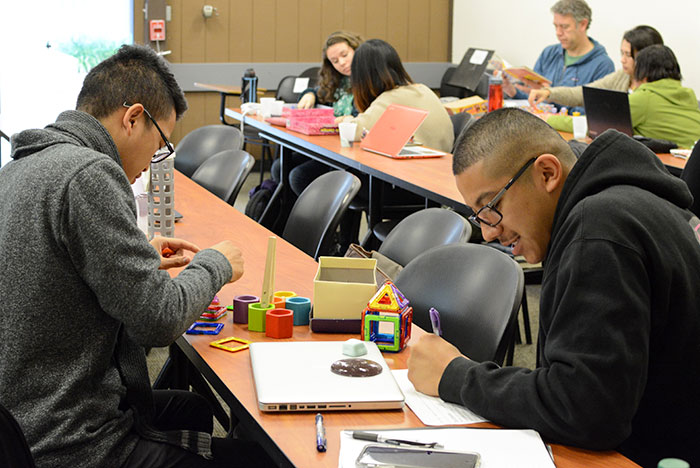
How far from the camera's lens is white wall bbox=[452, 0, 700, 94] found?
5.80 m

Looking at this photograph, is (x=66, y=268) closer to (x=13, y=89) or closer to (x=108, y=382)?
(x=108, y=382)

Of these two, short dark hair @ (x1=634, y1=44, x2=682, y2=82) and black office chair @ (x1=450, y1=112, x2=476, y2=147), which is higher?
short dark hair @ (x1=634, y1=44, x2=682, y2=82)

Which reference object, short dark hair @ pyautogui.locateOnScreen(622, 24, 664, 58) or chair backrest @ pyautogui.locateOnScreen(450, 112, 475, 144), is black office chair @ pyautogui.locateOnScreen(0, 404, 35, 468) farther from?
short dark hair @ pyautogui.locateOnScreen(622, 24, 664, 58)

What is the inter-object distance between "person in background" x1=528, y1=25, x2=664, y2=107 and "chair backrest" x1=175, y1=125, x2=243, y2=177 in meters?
2.13

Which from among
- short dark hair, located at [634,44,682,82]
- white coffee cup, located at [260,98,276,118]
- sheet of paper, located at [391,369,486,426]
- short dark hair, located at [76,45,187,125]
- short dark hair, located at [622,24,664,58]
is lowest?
sheet of paper, located at [391,369,486,426]

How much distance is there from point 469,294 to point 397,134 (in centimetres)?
239

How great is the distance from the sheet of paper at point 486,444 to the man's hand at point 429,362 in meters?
0.15

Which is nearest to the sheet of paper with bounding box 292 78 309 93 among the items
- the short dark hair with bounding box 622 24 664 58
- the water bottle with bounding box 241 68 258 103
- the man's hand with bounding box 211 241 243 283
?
the water bottle with bounding box 241 68 258 103

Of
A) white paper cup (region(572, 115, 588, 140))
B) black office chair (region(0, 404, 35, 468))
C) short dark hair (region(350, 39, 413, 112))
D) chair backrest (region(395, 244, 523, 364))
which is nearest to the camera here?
black office chair (region(0, 404, 35, 468))

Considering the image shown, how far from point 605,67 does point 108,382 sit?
5412mm

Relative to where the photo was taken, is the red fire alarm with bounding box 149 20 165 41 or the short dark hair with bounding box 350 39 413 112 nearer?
the short dark hair with bounding box 350 39 413 112

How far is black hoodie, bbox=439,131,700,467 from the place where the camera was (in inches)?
47.9

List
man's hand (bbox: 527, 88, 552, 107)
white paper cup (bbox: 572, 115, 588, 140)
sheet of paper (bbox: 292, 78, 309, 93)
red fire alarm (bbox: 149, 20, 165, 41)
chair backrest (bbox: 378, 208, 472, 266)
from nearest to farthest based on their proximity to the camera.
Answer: chair backrest (bbox: 378, 208, 472, 266)
white paper cup (bbox: 572, 115, 588, 140)
man's hand (bbox: 527, 88, 552, 107)
sheet of paper (bbox: 292, 78, 309, 93)
red fire alarm (bbox: 149, 20, 165, 41)

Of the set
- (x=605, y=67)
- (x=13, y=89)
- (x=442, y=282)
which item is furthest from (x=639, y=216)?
(x=13, y=89)
